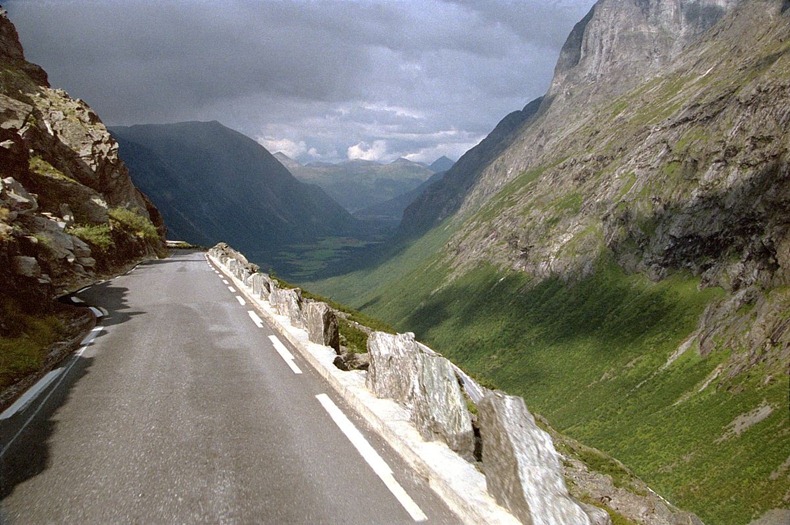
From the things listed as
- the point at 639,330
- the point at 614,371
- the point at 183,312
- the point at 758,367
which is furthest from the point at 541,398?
the point at 183,312

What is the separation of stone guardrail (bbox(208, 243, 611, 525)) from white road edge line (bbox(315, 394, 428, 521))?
0.30 meters

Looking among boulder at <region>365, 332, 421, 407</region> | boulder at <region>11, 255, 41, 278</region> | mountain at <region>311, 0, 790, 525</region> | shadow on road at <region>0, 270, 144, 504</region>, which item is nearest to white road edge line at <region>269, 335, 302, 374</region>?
boulder at <region>365, 332, 421, 407</region>

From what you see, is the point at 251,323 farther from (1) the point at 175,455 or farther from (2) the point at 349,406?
(1) the point at 175,455

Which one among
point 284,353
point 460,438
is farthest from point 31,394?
point 460,438

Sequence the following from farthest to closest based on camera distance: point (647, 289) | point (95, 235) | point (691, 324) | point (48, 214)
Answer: point (647, 289) → point (691, 324) → point (95, 235) → point (48, 214)

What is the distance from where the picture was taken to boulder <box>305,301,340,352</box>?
1147cm

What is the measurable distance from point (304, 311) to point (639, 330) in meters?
169

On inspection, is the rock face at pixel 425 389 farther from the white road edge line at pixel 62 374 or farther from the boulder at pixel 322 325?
the white road edge line at pixel 62 374

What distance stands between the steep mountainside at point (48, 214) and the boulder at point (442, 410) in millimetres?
8020

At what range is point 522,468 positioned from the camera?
4.75 metres

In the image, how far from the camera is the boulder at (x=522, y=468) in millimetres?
4512

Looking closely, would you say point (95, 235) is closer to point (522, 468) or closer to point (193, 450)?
point (193, 450)

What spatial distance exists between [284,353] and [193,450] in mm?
5438

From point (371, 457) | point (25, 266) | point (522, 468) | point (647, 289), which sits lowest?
point (647, 289)
